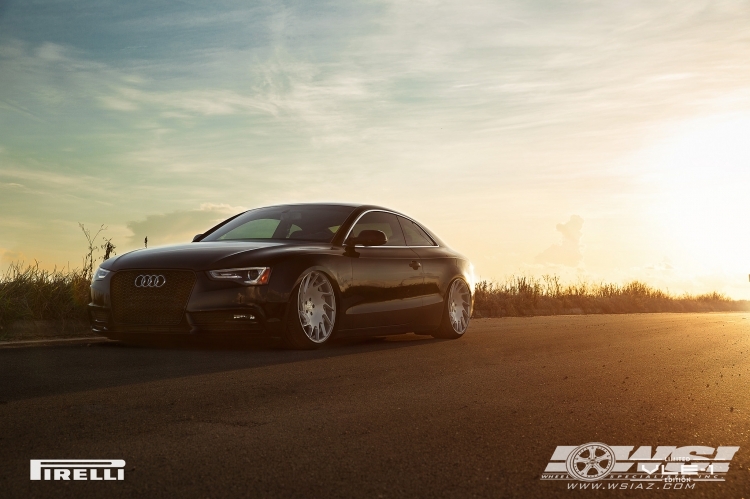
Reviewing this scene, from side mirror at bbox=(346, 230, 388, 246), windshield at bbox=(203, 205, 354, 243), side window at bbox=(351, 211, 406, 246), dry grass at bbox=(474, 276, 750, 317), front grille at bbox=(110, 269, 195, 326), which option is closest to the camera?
front grille at bbox=(110, 269, 195, 326)

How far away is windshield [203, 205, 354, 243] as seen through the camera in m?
9.84

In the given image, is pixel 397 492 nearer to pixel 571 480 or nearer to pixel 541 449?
pixel 571 480

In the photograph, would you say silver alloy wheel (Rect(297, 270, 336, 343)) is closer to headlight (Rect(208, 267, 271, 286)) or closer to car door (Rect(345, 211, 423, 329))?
car door (Rect(345, 211, 423, 329))

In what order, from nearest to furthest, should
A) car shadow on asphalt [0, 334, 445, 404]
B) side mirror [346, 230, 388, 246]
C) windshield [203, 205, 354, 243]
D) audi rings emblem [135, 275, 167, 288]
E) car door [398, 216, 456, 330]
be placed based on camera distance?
1. car shadow on asphalt [0, 334, 445, 404]
2. audi rings emblem [135, 275, 167, 288]
3. side mirror [346, 230, 388, 246]
4. windshield [203, 205, 354, 243]
5. car door [398, 216, 456, 330]

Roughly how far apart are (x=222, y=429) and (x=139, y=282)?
448 cm

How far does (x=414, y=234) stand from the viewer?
11008 mm

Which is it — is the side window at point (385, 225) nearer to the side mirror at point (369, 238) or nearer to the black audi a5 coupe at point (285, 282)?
the black audi a5 coupe at point (285, 282)

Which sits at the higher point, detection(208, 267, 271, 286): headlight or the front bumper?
detection(208, 267, 271, 286): headlight

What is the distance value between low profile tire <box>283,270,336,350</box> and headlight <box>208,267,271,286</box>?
0.34 metres

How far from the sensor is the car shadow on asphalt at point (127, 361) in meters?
6.21

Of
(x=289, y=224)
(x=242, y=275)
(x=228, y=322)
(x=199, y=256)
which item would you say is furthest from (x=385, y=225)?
(x=228, y=322)

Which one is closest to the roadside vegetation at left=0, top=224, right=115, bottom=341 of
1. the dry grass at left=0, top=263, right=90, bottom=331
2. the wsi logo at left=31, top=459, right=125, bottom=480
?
the dry grass at left=0, top=263, right=90, bottom=331

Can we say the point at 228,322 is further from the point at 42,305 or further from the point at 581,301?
the point at 581,301

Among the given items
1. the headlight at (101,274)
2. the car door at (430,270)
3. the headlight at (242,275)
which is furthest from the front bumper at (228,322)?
the car door at (430,270)
